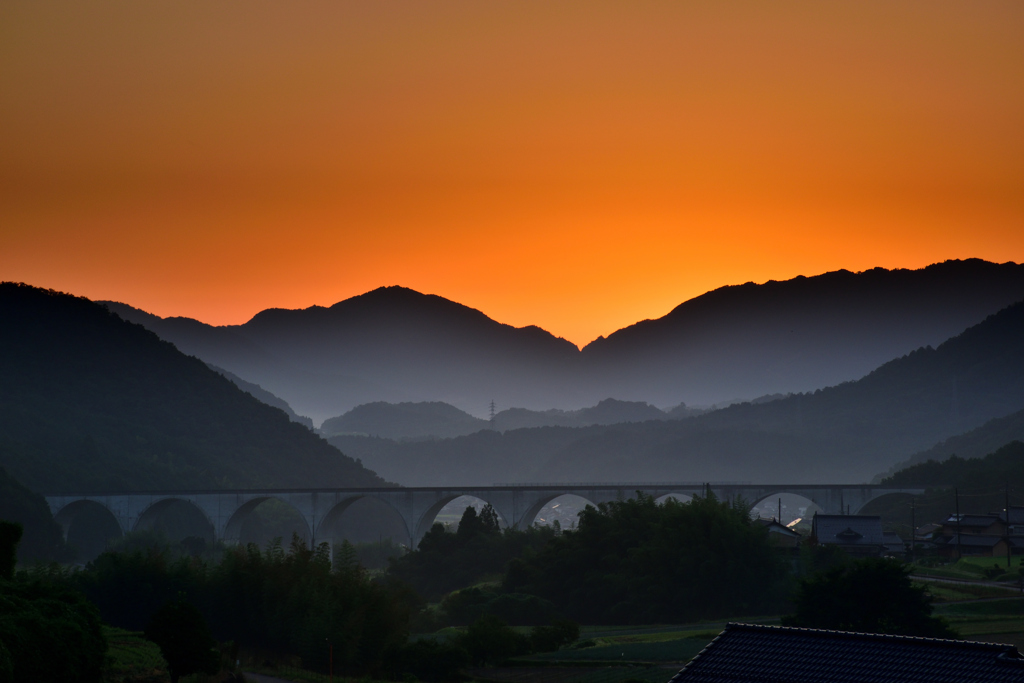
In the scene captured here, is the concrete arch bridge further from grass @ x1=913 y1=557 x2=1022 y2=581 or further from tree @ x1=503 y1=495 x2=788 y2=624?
grass @ x1=913 y1=557 x2=1022 y2=581

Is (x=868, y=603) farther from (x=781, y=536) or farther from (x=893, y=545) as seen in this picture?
(x=893, y=545)

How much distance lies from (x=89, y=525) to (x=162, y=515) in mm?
8913

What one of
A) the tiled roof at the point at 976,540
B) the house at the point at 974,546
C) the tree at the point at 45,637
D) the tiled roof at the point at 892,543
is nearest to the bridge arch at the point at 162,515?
the tiled roof at the point at 892,543

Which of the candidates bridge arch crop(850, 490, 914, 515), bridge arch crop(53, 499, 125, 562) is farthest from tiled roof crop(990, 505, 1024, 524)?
bridge arch crop(53, 499, 125, 562)

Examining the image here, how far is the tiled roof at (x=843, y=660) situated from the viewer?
59.0ft

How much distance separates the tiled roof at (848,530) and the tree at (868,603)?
2736 centimetres

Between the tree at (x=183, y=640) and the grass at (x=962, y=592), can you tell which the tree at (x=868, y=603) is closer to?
the grass at (x=962, y=592)

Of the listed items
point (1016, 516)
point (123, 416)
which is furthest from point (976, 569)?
point (123, 416)

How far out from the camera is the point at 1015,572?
57625 millimetres

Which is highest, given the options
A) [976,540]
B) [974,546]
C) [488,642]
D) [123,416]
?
[123,416]

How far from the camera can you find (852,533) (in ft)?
221

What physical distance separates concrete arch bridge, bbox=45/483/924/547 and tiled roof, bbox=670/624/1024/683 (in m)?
72.9

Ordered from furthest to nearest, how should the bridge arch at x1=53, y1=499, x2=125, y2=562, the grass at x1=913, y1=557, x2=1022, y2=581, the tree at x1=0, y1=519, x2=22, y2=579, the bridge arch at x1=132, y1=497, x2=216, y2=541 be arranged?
the bridge arch at x1=132, y1=497, x2=216, y2=541 < the bridge arch at x1=53, y1=499, x2=125, y2=562 < the grass at x1=913, y1=557, x2=1022, y2=581 < the tree at x1=0, y1=519, x2=22, y2=579

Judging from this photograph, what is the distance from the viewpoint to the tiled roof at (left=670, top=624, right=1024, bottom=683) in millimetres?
17969
